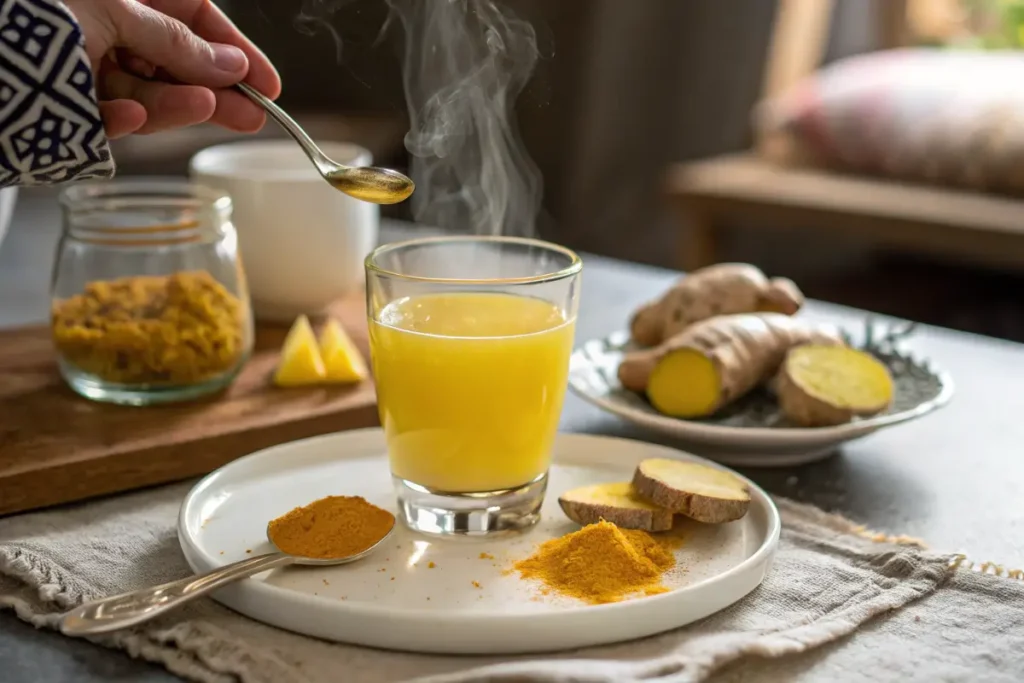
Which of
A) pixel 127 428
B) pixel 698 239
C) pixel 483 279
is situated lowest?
pixel 698 239

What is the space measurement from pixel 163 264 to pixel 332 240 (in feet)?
1.09

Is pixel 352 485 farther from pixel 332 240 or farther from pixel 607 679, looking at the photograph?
pixel 332 240

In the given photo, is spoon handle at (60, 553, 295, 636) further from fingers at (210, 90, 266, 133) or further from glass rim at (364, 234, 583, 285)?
fingers at (210, 90, 266, 133)

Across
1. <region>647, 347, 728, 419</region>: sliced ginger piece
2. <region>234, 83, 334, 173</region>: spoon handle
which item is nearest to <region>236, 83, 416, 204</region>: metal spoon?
<region>234, 83, 334, 173</region>: spoon handle

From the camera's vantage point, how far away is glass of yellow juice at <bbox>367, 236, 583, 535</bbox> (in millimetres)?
917

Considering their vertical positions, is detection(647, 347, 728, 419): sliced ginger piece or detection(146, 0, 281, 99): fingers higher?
detection(146, 0, 281, 99): fingers

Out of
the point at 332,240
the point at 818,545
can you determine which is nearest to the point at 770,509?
the point at 818,545

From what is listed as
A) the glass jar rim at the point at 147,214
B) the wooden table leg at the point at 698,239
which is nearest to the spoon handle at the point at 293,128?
the glass jar rim at the point at 147,214

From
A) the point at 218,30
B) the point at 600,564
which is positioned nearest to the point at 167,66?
the point at 218,30

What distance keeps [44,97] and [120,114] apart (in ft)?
0.36

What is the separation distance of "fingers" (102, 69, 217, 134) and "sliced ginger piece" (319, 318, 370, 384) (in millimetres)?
331

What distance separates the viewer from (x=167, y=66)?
103 cm

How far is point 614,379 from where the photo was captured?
4.17 ft

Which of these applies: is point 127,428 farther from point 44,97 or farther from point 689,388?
point 689,388
